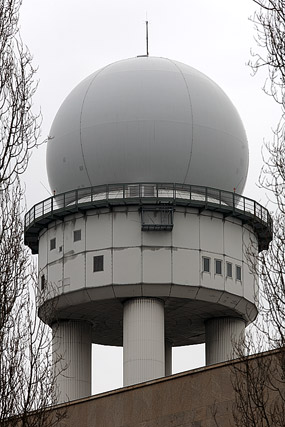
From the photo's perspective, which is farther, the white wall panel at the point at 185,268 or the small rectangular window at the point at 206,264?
the small rectangular window at the point at 206,264

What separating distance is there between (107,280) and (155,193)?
365cm

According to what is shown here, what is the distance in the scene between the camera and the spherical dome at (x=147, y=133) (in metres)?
52.7

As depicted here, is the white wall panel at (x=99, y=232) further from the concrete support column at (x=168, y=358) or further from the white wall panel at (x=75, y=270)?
the concrete support column at (x=168, y=358)

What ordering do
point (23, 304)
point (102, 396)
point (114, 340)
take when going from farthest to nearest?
1. point (114, 340)
2. point (102, 396)
3. point (23, 304)

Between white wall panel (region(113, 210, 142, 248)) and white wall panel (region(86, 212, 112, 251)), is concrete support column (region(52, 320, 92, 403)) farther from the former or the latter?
white wall panel (region(113, 210, 142, 248))

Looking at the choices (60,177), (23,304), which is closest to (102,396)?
(23,304)

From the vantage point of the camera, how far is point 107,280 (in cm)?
5200

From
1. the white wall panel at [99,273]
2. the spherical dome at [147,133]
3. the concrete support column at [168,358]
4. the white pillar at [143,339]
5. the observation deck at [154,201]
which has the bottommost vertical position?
the white pillar at [143,339]

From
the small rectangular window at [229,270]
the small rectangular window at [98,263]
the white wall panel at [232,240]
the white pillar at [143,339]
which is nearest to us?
the white pillar at [143,339]

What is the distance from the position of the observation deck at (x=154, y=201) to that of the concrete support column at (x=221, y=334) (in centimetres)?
315

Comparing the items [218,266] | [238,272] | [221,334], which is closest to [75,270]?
[218,266]

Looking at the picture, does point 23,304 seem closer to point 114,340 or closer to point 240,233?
point 240,233

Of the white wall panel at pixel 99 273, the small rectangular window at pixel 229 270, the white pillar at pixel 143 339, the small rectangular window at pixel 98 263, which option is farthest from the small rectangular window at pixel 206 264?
the small rectangular window at pixel 98 263

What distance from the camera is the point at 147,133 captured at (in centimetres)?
5281
